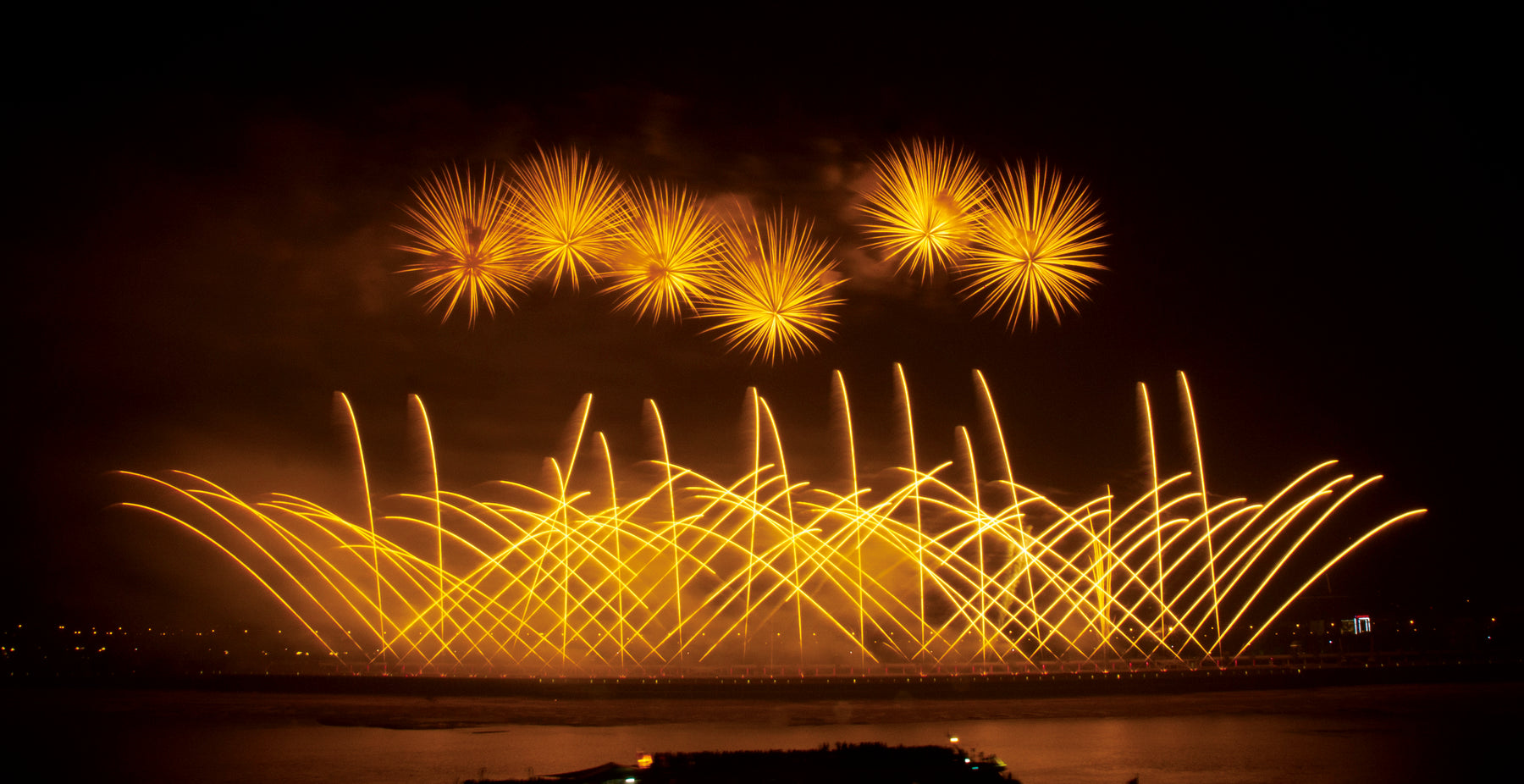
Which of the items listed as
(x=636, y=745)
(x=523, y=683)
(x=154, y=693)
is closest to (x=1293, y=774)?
(x=636, y=745)

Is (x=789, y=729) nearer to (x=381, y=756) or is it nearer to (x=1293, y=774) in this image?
(x=381, y=756)

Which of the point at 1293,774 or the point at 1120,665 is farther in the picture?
the point at 1120,665

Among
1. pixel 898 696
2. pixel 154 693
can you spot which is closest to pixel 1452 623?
pixel 898 696

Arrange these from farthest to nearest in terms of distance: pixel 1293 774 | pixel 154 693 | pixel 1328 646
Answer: pixel 1328 646
pixel 154 693
pixel 1293 774

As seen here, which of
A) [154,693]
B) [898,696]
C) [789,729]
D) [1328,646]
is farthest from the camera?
[1328,646]

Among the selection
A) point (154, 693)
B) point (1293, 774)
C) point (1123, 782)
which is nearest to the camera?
point (1123, 782)

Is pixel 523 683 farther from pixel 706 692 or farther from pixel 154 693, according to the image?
pixel 154 693
